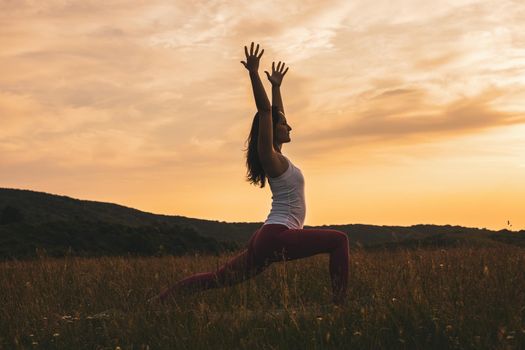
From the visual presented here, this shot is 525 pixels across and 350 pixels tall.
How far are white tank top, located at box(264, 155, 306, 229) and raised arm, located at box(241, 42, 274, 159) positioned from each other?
0.84 ft

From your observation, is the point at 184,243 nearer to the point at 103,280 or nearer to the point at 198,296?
the point at 103,280

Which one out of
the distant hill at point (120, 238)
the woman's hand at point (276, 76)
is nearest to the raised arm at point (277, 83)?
the woman's hand at point (276, 76)

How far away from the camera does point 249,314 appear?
5.31 m

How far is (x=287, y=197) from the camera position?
548cm

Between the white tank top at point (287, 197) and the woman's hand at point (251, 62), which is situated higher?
the woman's hand at point (251, 62)

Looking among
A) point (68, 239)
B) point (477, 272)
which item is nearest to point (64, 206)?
point (68, 239)

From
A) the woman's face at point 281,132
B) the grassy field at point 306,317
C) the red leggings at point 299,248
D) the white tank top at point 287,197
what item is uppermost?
the woman's face at point 281,132

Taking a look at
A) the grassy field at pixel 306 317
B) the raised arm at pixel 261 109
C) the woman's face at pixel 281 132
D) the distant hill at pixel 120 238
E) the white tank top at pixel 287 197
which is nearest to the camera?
the grassy field at pixel 306 317

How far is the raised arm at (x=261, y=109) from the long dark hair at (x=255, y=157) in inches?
14.6

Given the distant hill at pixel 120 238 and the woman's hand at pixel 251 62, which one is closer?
the woman's hand at pixel 251 62

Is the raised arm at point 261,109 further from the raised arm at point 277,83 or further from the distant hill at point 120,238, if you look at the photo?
the distant hill at point 120,238

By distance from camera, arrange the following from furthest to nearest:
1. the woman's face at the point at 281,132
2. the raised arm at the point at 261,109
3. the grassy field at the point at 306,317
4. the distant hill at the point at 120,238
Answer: the distant hill at the point at 120,238
the woman's face at the point at 281,132
the raised arm at the point at 261,109
the grassy field at the point at 306,317

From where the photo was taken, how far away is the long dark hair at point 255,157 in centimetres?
571

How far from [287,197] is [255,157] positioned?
0.56m
